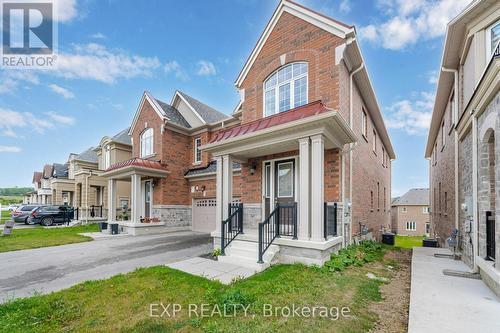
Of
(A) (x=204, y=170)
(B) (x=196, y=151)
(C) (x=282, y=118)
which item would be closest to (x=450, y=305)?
(C) (x=282, y=118)

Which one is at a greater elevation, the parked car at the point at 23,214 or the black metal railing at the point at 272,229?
the black metal railing at the point at 272,229

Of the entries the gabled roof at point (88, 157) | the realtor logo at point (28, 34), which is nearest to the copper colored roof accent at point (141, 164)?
the realtor logo at point (28, 34)

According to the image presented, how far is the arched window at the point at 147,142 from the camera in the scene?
16.0m

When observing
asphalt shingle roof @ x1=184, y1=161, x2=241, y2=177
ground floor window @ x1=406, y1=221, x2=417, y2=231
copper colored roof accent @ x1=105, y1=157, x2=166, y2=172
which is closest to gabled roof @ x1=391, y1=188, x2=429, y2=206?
ground floor window @ x1=406, y1=221, x2=417, y2=231

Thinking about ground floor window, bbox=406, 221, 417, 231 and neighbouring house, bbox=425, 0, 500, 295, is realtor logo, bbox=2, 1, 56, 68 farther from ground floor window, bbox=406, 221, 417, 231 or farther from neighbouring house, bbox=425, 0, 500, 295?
ground floor window, bbox=406, 221, 417, 231

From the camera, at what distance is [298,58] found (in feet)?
28.3

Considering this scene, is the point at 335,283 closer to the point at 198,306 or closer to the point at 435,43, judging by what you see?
the point at 198,306

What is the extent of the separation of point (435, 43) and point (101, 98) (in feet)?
62.4

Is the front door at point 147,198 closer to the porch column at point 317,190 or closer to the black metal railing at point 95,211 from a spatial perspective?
the black metal railing at point 95,211

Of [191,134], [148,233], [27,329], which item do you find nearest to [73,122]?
[191,134]

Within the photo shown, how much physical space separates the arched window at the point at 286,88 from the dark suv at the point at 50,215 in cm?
Result: 1925

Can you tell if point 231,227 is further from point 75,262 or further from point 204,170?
point 204,170

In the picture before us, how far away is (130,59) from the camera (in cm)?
1423

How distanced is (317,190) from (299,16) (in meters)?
6.50
